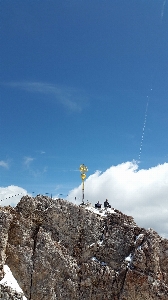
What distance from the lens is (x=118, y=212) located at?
50906 millimetres

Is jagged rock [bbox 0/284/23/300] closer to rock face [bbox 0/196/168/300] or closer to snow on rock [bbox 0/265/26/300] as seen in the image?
snow on rock [bbox 0/265/26/300]

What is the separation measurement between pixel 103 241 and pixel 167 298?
34.2 ft

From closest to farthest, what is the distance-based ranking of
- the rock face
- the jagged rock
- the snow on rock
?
the jagged rock, the snow on rock, the rock face

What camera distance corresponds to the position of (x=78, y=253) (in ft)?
150

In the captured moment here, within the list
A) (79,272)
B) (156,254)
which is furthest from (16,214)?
(156,254)

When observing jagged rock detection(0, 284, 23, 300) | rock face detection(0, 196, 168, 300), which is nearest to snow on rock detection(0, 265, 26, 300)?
jagged rock detection(0, 284, 23, 300)

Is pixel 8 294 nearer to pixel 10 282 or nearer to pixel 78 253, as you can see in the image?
pixel 10 282

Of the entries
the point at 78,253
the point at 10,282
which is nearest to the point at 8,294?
the point at 10,282

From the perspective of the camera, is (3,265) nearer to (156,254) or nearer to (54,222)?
(54,222)

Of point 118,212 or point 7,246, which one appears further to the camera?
point 118,212

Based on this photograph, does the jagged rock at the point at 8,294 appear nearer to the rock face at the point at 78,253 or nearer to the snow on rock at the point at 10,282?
the snow on rock at the point at 10,282

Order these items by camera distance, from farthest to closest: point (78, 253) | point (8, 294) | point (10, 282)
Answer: point (78, 253)
point (10, 282)
point (8, 294)

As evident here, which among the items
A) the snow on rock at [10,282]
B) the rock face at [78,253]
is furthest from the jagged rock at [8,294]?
the rock face at [78,253]

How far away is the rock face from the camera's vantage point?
42.1m
